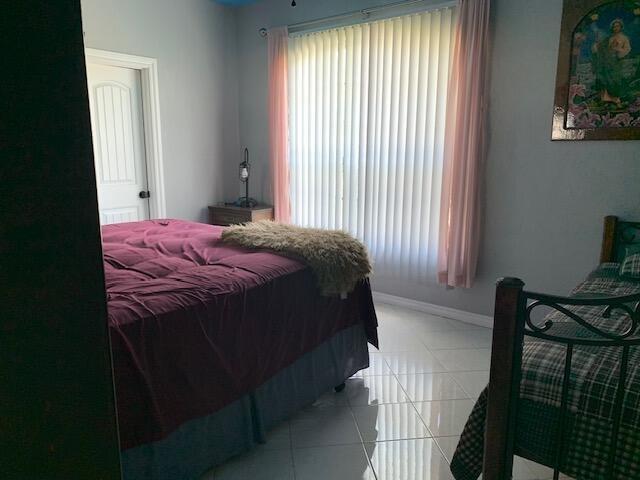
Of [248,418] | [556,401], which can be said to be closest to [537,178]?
[556,401]

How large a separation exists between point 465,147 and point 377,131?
0.79 meters

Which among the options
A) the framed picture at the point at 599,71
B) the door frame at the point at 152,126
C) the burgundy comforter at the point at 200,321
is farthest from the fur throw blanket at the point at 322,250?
the door frame at the point at 152,126

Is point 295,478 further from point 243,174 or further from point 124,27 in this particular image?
point 124,27

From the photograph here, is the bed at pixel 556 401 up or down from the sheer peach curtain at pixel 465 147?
down

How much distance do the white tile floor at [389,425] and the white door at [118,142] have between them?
249 cm

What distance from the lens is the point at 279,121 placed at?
4176 millimetres

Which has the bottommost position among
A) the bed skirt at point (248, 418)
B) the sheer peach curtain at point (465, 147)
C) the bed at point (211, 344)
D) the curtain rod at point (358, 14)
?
the bed skirt at point (248, 418)

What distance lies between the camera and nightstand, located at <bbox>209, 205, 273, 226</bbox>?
166 inches

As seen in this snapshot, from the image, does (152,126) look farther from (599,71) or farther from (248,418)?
(599,71)

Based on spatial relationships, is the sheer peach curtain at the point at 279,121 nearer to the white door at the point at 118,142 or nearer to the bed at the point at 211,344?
the white door at the point at 118,142

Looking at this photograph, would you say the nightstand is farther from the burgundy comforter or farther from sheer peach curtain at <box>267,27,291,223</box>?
the burgundy comforter

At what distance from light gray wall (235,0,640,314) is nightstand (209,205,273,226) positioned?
2.06 meters

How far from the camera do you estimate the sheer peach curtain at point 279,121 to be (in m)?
4.08

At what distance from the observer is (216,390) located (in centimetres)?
171
